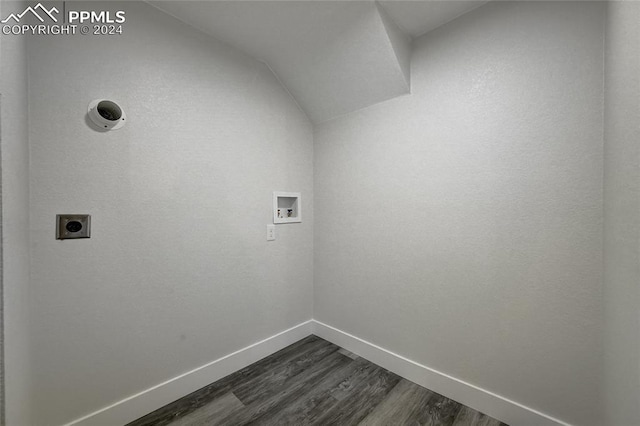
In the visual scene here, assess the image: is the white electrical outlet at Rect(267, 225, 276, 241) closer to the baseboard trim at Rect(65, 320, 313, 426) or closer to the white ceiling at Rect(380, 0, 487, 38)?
the baseboard trim at Rect(65, 320, 313, 426)

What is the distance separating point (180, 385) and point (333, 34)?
243 cm

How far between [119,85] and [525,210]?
225 cm

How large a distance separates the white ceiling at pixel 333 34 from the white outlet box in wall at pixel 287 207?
0.89m

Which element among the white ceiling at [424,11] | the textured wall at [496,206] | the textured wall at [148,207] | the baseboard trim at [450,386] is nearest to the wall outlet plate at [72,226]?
the textured wall at [148,207]

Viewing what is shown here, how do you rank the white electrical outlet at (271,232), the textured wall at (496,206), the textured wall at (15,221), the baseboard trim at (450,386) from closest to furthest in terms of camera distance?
the textured wall at (15,221), the textured wall at (496,206), the baseboard trim at (450,386), the white electrical outlet at (271,232)

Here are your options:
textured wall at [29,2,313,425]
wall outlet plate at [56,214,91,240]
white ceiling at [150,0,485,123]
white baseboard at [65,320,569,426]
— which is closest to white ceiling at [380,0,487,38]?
white ceiling at [150,0,485,123]

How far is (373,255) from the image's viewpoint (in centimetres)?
187

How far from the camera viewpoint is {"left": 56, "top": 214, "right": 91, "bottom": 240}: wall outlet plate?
1.13 m

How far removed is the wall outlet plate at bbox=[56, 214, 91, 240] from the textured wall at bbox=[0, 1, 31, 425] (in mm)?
105

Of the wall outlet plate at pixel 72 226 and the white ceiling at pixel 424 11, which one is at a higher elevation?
the white ceiling at pixel 424 11

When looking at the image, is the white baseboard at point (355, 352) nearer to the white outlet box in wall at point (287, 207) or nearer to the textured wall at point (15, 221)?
the textured wall at point (15, 221)

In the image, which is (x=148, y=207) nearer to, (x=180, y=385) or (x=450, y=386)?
(x=180, y=385)

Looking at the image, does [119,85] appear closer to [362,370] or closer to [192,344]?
[192,344]

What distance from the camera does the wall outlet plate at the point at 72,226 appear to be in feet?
3.72
